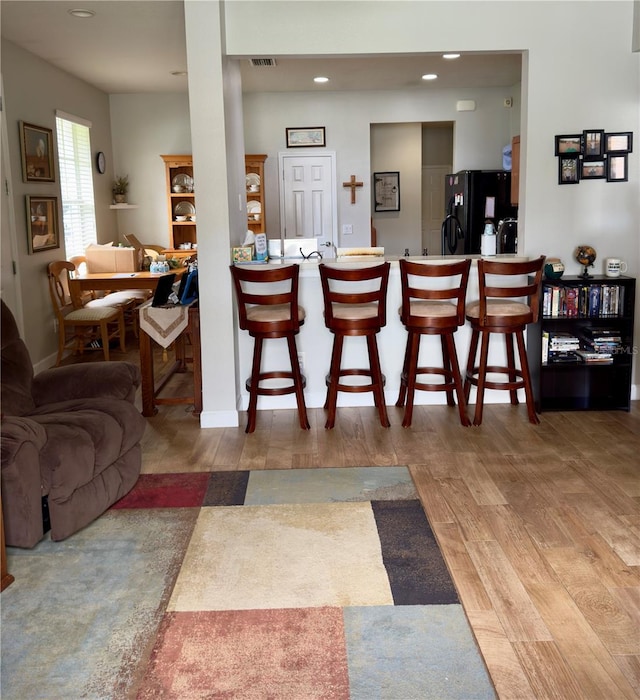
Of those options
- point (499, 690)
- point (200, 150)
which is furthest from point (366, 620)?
point (200, 150)

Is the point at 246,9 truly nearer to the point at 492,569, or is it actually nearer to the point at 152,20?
the point at 152,20

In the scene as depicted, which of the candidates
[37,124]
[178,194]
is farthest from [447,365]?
[178,194]

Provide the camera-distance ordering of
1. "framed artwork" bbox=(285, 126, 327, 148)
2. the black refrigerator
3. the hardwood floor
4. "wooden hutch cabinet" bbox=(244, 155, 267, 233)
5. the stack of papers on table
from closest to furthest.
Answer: the hardwood floor, the stack of papers on table, the black refrigerator, "wooden hutch cabinet" bbox=(244, 155, 267, 233), "framed artwork" bbox=(285, 126, 327, 148)

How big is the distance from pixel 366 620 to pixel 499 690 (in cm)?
50

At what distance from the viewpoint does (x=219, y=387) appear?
4656 mm

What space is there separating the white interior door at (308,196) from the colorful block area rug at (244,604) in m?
5.61

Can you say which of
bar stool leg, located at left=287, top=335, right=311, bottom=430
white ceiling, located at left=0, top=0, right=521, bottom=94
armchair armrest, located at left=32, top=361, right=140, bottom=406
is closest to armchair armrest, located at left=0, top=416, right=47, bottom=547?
armchair armrest, located at left=32, top=361, right=140, bottom=406

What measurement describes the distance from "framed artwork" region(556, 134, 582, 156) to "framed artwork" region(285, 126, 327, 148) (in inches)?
164

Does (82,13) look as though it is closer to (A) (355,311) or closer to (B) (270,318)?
(B) (270,318)

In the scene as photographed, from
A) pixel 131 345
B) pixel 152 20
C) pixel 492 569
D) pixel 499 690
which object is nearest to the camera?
pixel 499 690

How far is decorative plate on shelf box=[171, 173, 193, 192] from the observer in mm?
8684

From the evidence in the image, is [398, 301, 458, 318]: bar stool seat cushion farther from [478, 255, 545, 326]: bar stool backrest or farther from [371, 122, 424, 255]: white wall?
[371, 122, 424, 255]: white wall

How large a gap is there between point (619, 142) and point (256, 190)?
178 inches

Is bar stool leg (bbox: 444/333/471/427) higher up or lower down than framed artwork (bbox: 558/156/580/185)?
lower down
